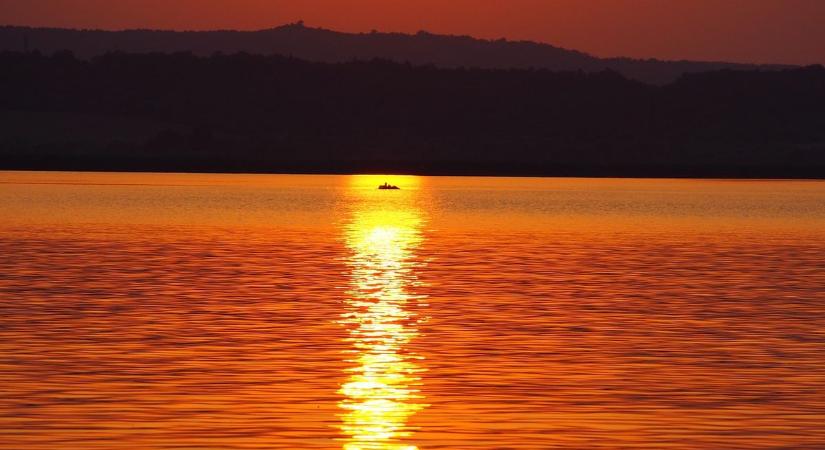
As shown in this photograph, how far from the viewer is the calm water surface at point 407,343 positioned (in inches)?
790

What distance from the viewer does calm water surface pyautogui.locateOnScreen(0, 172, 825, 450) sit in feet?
65.9

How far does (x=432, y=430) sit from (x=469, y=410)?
1429 millimetres

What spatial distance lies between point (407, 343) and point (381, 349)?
73 centimetres

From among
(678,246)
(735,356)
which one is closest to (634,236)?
(678,246)

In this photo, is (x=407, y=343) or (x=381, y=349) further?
(x=407, y=343)

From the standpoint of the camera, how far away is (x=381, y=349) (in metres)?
27.1

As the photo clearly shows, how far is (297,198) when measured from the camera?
11200 centimetres

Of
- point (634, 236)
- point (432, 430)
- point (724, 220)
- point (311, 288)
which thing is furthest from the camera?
point (724, 220)

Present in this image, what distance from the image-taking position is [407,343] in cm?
2770

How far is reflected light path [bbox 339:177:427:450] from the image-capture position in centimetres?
1998

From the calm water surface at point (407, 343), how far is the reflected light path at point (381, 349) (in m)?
0.06

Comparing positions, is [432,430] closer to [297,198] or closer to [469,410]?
[469,410]

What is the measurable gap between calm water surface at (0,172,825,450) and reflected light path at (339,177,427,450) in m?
0.06

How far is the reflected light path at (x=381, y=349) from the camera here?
65.6ft
